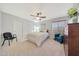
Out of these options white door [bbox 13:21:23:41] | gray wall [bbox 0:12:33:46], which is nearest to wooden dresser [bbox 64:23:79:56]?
gray wall [bbox 0:12:33:46]

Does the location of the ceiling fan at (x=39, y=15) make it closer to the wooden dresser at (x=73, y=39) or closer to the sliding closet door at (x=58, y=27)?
the sliding closet door at (x=58, y=27)

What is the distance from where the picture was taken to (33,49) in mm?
1989

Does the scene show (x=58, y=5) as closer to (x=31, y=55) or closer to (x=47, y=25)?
(x=47, y=25)

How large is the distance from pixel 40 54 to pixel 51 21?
0.56 m

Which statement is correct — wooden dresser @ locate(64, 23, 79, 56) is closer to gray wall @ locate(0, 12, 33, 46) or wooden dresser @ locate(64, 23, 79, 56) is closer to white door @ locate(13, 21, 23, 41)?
gray wall @ locate(0, 12, 33, 46)

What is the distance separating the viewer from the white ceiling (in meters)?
1.95

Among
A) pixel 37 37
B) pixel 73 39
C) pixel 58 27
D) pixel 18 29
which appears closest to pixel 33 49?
pixel 37 37

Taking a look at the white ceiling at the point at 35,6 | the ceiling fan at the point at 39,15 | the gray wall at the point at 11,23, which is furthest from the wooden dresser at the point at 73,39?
the gray wall at the point at 11,23

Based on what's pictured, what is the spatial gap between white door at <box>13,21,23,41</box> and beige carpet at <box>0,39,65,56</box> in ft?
0.34

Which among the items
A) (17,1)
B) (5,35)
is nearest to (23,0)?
(17,1)

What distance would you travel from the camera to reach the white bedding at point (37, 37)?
201 centimetres

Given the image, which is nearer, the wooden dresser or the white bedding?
the wooden dresser

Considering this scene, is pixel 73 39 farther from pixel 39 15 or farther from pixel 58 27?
pixel 39 15

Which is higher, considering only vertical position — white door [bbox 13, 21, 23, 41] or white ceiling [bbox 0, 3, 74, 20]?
white ceiling [bbox 0, 3, 74, 20]
